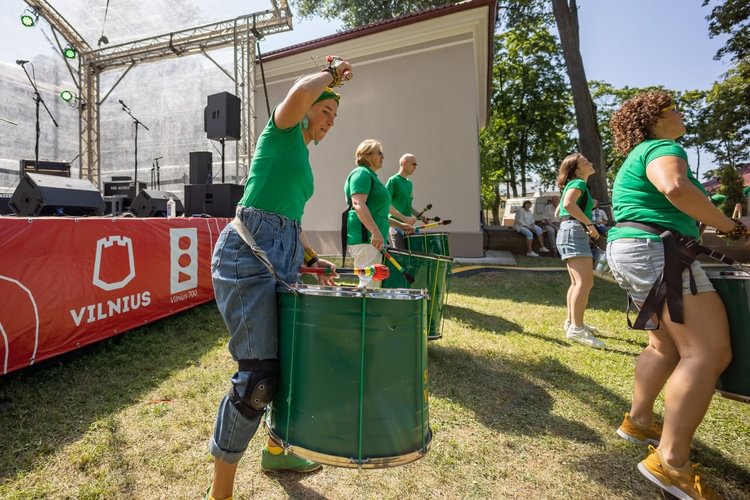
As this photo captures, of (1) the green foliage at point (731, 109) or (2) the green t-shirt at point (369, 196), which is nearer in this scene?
(2) the green t-shirt at point (369, 196)

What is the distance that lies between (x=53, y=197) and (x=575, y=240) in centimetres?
672

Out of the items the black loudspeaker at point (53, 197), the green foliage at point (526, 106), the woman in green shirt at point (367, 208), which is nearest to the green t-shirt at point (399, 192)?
the woman in green shirt at point (367, 208)

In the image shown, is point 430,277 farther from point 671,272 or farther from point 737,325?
point 737,325

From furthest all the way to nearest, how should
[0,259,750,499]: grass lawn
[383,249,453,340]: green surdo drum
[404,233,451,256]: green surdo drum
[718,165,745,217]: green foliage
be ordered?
[718,165,745,217]: green foliage, [404,233,451,256]: green surdo drum, [383,249,453,340]: green surdo drum, [0,259,750,499]: grass lawn

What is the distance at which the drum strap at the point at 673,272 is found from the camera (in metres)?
1.74

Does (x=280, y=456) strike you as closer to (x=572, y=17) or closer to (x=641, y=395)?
(x=641, y=395)

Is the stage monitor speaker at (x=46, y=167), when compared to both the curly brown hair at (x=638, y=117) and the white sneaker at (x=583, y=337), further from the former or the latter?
the curly brown hair at (x=638, y=117)

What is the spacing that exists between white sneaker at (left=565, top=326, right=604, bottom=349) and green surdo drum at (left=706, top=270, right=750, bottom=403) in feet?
6.80

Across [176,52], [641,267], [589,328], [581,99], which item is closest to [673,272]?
[641,267]

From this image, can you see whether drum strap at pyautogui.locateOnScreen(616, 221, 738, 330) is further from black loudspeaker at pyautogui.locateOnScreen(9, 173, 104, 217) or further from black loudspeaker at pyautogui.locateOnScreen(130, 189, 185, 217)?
black loudspeaker at pyautogui.locateOnScreen(130, 189, 185, 217)

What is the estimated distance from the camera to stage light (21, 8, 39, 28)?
370 inches

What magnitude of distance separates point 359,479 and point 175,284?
9.78 ft

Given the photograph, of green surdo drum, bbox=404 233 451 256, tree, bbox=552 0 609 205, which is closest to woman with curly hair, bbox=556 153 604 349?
green surdo drum, bbox=404 233 451 256

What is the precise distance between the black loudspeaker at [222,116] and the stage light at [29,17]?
566 cm
